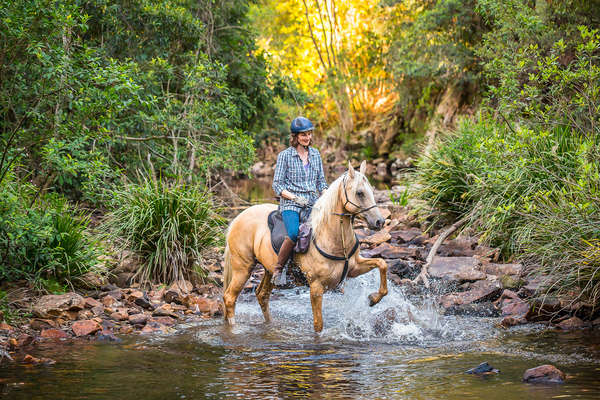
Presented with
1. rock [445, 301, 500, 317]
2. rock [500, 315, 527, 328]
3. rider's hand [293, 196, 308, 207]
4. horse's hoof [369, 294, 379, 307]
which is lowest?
rock [500, 315, 527, 328]

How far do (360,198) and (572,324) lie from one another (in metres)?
3.12

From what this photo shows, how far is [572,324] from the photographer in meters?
7.61

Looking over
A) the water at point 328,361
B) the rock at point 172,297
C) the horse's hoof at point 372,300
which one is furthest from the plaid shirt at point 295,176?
the rock at point 172,297

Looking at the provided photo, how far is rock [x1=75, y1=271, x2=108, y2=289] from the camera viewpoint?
30.1 ft

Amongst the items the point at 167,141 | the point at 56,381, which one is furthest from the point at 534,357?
the point at 167,141

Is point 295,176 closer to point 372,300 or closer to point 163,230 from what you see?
point 372,300

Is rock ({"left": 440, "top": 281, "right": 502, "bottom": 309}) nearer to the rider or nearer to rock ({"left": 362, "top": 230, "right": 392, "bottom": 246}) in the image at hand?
the rider

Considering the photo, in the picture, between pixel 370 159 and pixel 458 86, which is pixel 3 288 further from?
pixel 370 159

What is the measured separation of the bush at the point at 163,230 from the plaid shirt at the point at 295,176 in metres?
2.74

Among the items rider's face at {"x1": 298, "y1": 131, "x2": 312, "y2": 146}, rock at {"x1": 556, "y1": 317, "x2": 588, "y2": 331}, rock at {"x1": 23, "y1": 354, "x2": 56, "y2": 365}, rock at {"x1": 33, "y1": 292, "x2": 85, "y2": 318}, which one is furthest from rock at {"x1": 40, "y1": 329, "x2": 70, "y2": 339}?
rock at {"x1": 556, "y1": 317, "x2": 588, "y2": 331}

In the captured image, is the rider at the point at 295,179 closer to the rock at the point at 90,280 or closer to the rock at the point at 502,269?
the rock at the point at 90,280

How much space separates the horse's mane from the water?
1.30 meters

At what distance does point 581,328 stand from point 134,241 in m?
6.66

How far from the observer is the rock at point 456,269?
992 cm
